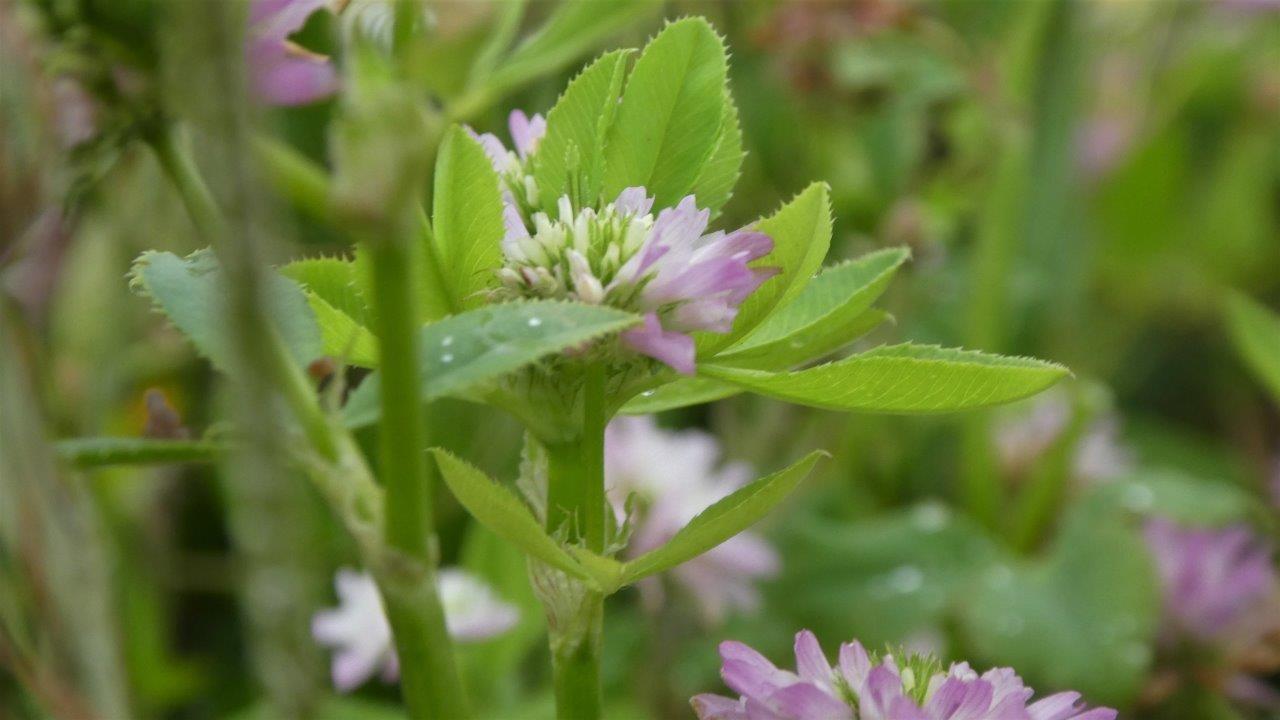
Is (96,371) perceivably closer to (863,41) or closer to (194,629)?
(194,629)

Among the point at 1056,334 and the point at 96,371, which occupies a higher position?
the point at 96,371

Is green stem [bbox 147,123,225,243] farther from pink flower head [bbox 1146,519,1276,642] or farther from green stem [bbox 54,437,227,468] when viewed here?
pink flower head [bbox 1146,519,1276,642]

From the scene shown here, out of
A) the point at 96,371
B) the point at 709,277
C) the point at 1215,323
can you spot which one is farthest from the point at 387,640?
the point at 1215,323

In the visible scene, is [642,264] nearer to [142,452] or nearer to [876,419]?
[142,452]

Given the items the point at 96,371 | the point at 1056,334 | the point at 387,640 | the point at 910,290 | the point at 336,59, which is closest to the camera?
the point at 336,59

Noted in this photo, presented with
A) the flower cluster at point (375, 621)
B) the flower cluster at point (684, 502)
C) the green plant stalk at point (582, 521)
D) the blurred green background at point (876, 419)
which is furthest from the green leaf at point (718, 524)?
the flower cluster at point (684, 502)

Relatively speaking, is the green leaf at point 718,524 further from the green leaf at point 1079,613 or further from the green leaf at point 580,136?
the green leaf at point 1079,613

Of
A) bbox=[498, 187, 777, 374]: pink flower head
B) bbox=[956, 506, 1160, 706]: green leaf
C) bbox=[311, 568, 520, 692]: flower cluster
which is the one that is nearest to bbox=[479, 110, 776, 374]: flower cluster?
bbox=[498, 187, 777, 374]: pink flower head
